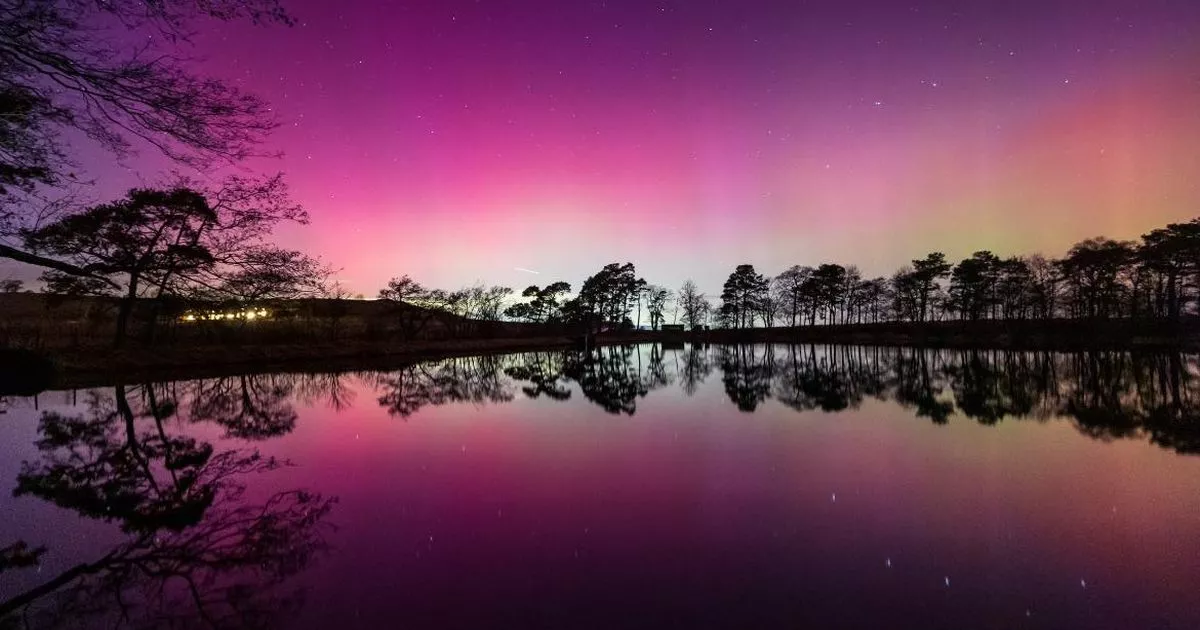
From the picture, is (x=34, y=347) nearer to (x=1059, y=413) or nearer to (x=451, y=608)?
(x=451, y=608)

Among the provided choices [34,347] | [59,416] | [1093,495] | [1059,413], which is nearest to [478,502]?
[1093,495]

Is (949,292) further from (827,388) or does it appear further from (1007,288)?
(827,388)

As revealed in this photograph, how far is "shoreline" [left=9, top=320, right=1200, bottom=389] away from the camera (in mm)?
22719

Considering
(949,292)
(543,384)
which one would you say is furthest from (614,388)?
(949,292)

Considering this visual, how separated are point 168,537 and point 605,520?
4348mm

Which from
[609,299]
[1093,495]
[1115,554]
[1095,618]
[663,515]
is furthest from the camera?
[609,299]

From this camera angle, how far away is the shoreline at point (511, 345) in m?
22.7

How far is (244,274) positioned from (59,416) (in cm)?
748

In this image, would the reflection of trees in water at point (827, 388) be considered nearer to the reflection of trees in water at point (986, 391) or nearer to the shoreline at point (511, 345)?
the reflection of trees in water at point (986, 391)

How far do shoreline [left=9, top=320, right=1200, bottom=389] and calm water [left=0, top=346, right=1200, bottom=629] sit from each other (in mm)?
14209

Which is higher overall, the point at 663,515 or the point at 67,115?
the point at 67,115

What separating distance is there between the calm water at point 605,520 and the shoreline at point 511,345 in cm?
1421

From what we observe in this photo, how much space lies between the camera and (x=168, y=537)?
5.00 meters

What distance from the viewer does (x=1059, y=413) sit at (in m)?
11.9
